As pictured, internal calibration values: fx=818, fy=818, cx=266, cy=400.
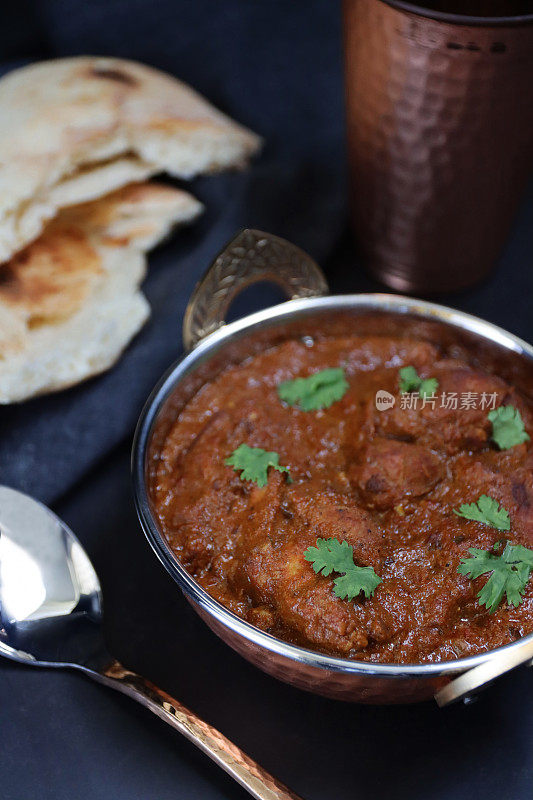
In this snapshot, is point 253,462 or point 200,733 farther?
point 253,462

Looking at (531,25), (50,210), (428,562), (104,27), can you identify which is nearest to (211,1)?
(104,27)

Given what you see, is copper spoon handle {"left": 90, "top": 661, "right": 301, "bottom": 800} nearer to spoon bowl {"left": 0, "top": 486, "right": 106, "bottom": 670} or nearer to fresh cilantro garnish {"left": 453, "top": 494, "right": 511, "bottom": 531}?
spoon bowl {"left": 0, "top": 486, "right": 106, "bottom": 670}

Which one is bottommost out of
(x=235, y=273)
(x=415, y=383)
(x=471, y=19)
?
(x=415, y=383)

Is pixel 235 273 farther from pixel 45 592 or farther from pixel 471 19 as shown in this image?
pixel 45 592

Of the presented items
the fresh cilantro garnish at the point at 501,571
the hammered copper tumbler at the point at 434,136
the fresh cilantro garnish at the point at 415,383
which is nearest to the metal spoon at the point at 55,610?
the fresh cilantro garnish at the point at 501,571

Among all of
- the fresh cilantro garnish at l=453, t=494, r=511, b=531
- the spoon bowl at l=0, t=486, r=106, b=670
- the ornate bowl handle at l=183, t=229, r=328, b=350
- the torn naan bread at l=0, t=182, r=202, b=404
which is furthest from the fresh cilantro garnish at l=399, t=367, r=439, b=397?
the spoon bowl at l=0, t=486, r=106, b=670

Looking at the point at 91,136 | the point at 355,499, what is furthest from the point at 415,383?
the point at 91,136

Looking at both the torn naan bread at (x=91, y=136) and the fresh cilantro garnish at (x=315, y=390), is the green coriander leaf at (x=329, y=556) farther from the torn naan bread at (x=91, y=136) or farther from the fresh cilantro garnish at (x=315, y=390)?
the torn naan bread at (x=91, y=136)
